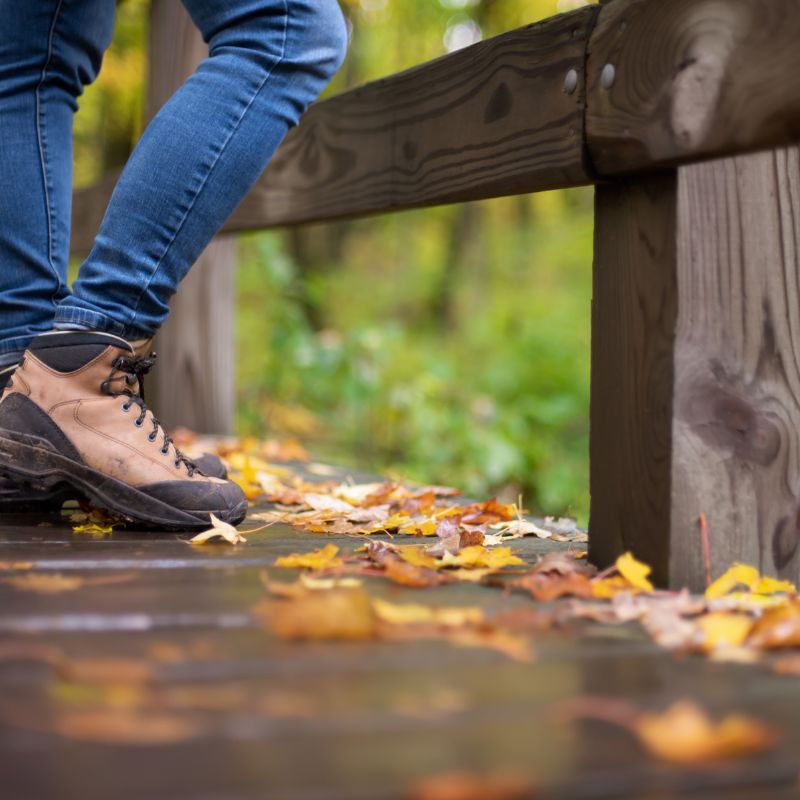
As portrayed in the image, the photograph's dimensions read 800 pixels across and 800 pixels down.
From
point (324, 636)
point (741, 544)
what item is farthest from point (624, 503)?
point (324, 636)

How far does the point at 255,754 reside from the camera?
28.2 inches

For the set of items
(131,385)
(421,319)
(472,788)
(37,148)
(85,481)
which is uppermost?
(421,319)

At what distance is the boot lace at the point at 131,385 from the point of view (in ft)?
5.53

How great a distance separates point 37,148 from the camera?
6.25 ft

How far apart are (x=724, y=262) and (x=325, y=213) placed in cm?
123

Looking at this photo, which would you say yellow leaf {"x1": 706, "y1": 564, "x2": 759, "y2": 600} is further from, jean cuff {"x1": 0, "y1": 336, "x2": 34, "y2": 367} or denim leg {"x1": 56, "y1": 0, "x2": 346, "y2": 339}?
jean cuff {"x1": 0, "y1": 336, "x2": 34, "y2": 367}

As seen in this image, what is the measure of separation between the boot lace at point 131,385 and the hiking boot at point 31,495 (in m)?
0.05

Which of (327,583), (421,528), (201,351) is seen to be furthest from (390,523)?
(201,351)

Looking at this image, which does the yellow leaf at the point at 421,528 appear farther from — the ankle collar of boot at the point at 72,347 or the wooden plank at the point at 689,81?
the wooden plank at the point at 689,81

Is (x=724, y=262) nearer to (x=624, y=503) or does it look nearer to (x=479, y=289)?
(x=624, y=503)

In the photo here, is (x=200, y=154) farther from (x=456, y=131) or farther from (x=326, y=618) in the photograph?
(x=326, y=618)

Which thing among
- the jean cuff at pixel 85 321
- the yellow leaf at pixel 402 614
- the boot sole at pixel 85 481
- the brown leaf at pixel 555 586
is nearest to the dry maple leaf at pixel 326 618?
the yellow leaf at pixel 402 614

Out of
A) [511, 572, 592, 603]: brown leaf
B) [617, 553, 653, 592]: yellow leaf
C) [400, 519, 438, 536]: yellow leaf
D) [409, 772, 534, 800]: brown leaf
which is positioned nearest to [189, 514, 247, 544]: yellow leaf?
[400, 519, 438, 536]: yellow leaf

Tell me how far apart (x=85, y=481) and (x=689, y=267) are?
99cm
